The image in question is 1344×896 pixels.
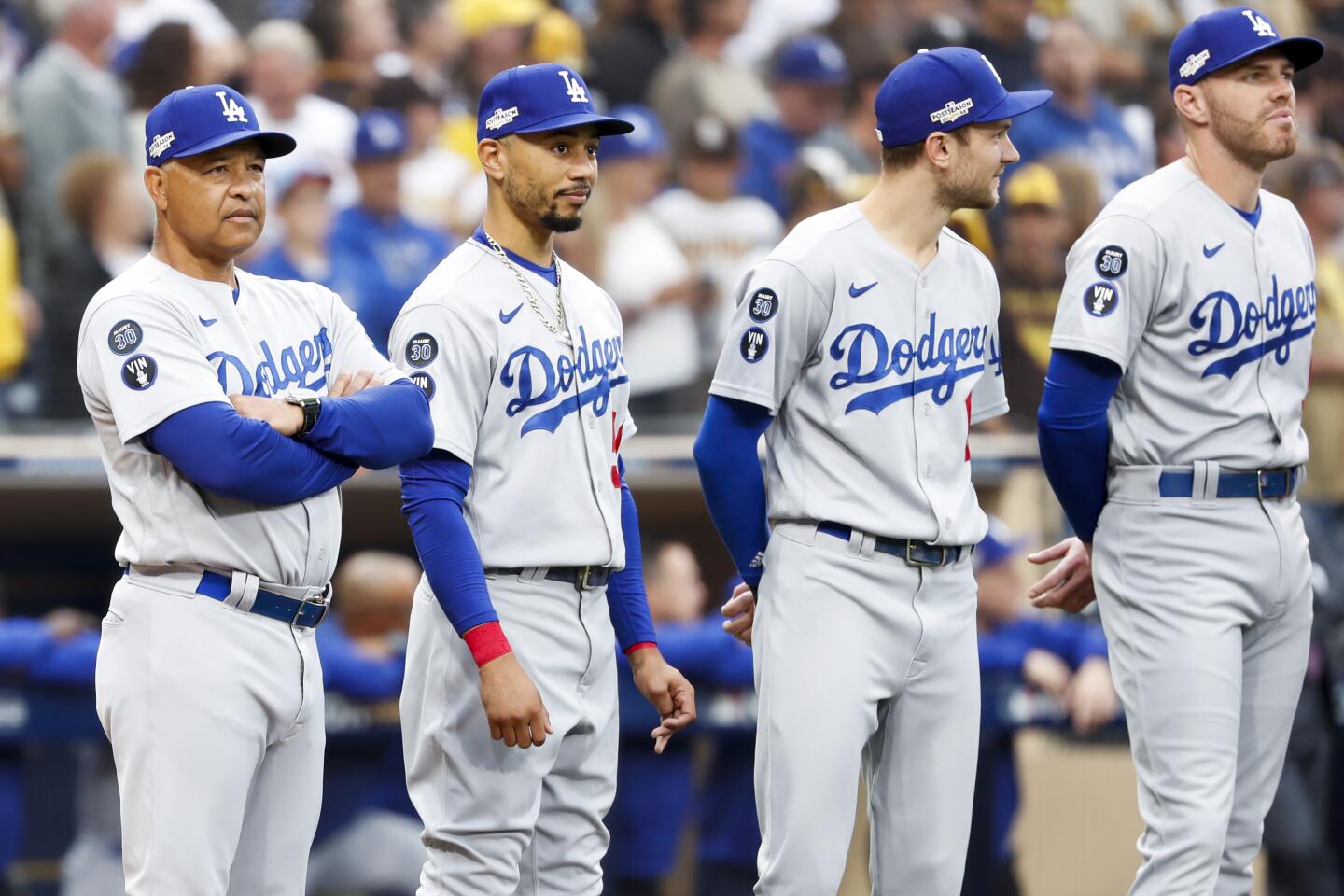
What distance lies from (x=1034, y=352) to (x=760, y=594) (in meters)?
3.96

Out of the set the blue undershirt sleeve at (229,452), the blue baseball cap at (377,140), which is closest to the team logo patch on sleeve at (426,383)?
the blue undershirt sleeve at (229,452)

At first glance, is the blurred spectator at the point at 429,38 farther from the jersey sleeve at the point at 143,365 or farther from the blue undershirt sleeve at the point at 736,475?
the jersey sleeve at the point at 143,365

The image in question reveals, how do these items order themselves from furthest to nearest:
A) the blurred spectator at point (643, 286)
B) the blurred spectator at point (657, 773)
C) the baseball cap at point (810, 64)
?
1. the baseball cap at point (810, 64)
2. the blurred spectator at point (643, 286)
3. the blurred spectator at point (657, 773)

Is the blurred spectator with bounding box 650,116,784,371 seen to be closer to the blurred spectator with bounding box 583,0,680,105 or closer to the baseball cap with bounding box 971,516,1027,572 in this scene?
the blurred spectator with bounding box 583,0,680,105

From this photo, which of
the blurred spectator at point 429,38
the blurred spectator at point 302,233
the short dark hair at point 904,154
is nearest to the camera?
the short dark hair at point 904,154

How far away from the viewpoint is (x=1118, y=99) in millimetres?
9914

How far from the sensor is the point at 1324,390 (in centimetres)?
707

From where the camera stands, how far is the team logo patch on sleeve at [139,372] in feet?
10.4

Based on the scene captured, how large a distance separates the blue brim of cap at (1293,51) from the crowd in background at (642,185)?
2.11 meters

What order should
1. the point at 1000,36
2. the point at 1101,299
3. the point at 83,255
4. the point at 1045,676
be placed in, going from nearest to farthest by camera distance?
1. the point at 1101,299
2. the point at 1045,676
3. the point at 83,255
4. the point at 1000,36

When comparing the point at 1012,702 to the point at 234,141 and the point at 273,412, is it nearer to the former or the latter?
the point at 273,412

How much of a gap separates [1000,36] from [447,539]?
6.50 metres

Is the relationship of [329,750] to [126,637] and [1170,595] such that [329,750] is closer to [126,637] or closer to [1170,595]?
[126,637]

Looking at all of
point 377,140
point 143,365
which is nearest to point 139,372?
point 143,365
